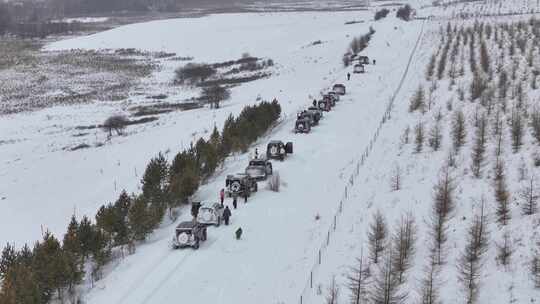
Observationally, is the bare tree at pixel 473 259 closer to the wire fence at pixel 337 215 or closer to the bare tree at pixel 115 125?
the wire fence at pixel 337 215

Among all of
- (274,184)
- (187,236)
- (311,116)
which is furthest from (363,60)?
(187,236)

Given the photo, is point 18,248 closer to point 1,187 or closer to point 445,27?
point 1,187

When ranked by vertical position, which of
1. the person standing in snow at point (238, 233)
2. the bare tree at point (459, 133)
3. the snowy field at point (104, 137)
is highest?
the bare tree at point (459, 133)

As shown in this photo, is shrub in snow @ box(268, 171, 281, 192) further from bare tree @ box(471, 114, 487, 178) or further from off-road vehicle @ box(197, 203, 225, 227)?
bare tree @ box(471, 114, 487, 178)

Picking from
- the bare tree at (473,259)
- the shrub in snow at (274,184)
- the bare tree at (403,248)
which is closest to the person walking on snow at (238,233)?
the bare tree at (403,248)

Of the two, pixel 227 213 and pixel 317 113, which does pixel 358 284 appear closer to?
pixel 227 213

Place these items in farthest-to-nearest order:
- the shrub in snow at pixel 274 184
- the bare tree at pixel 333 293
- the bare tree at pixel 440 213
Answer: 1. the shrub in snow at pixel 274 184
2. the bare tree at pixel 440 213
3. the bare tree at pixel 333 293

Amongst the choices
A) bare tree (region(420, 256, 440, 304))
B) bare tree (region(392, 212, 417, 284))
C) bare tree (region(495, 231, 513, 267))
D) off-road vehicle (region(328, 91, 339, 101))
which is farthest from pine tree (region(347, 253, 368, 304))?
off-road vehicle (region(328, 91, 339, 101))
